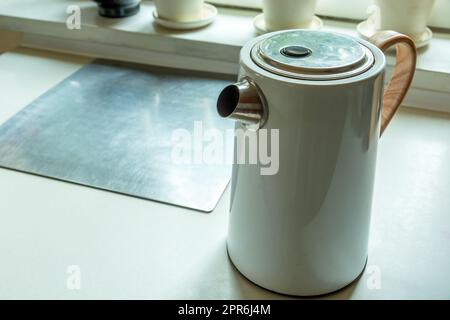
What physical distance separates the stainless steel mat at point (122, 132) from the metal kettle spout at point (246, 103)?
22cm

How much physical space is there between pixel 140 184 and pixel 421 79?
0.48 m

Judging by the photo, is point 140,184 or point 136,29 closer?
point 140,184

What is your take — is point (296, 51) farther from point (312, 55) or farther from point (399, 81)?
point (399, 81)

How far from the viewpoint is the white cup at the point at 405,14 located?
0.83 metres

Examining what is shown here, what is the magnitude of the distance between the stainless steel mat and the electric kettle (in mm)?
162

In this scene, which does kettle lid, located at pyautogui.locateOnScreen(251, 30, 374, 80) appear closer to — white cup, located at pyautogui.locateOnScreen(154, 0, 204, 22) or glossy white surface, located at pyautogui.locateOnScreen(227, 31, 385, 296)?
glossy white surface, located at pyautogui.locateOnScreen(227, 31, 385, 296)

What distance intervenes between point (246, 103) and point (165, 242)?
0.23 meters

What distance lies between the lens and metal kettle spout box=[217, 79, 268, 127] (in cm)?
42

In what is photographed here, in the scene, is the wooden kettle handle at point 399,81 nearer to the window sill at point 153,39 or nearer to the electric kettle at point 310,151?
the electric kettle at point 310,151

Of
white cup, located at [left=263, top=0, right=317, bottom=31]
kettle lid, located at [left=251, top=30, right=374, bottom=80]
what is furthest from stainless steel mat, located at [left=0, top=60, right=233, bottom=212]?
kettle lid, located at [left=251, top=30, right=374, bottom=80]

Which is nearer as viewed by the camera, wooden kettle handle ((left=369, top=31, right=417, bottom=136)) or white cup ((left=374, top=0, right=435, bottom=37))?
wooden kettle handle ((left=369, top=31, right=417, bottom=136))

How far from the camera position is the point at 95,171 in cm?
68
